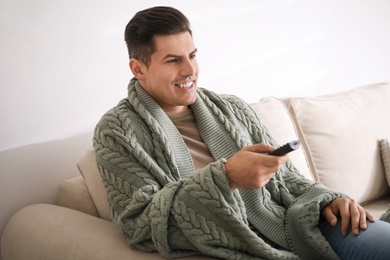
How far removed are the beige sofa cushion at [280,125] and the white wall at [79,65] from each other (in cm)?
37

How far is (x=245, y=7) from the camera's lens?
2650 millimetres

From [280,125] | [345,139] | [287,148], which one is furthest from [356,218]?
[345,139]

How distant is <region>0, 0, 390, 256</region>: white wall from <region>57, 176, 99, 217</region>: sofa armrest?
116 mm

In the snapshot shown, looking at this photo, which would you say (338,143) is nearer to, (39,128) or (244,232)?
(244,232)

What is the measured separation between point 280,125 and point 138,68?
0.61 meters

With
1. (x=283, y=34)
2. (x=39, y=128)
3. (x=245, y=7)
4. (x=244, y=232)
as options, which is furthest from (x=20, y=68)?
(x=283, y=34)

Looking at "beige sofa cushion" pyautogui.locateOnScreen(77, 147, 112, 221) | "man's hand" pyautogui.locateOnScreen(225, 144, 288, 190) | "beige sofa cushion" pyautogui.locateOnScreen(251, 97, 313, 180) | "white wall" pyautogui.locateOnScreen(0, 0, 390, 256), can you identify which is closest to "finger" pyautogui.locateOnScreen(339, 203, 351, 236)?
"man's hand" pyautogui.locateOnScreen(225, 144, 288, 190)

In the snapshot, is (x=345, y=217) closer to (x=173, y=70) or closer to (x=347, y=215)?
(x=347, y=215)

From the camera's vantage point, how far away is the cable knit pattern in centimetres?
152

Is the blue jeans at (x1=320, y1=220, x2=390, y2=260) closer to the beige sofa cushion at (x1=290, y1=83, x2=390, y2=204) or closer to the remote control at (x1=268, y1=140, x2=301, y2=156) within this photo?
the remote control at (x1=268, y1=140, x2=301, y2=156)

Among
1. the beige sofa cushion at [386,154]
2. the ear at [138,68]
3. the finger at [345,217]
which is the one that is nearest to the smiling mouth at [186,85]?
the ear at [138,68]

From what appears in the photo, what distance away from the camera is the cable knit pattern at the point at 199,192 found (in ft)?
5.00

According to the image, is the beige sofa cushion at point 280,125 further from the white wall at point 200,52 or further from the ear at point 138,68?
the ear at point 138,68

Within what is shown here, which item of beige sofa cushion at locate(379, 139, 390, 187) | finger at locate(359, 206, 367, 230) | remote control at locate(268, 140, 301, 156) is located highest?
remote control at locate(268, 140, 301, 156)
